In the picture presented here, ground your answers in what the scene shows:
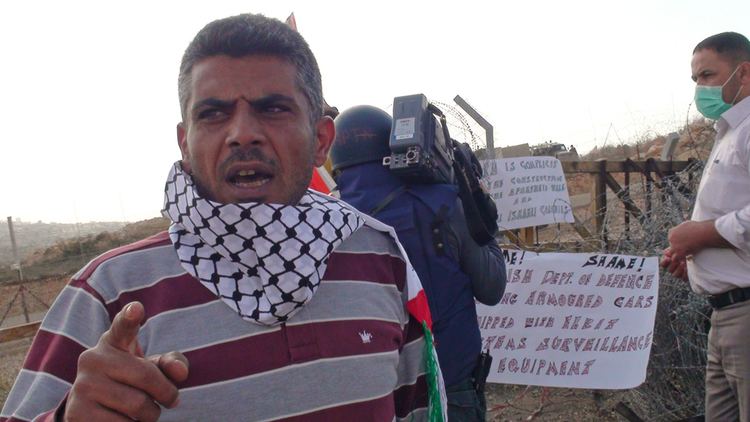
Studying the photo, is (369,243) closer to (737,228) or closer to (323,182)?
(323,182)

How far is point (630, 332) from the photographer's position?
3736 millimetres

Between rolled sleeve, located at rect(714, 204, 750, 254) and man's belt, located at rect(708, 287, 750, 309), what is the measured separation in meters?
0.18

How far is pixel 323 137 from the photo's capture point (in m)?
1.56

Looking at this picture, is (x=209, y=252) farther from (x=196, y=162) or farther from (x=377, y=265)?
(x=377, y=265)

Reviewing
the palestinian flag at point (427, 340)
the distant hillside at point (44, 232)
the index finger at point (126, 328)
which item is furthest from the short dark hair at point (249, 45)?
the distant hillside at point (44, 232)

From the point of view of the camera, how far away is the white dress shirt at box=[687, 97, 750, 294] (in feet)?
8.80

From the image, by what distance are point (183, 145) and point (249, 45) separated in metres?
0.29

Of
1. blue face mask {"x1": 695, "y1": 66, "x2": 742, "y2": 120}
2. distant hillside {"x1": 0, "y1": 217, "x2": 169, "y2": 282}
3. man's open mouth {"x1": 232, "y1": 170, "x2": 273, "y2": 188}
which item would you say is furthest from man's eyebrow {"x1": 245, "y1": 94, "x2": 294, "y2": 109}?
distant hillside {"x1": 0, "y1": 217, "x2": 169, "y2": 282}

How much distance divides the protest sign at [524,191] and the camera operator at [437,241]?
2507 millimetres

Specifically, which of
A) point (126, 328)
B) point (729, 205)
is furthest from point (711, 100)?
point (126, 328)

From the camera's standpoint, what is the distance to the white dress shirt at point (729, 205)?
2682mm

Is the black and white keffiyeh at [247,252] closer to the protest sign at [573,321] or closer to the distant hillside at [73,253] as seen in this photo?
the protest sign at [573,321]

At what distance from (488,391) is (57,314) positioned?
4399 millimetres

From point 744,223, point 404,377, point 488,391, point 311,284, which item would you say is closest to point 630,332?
point 744,223
